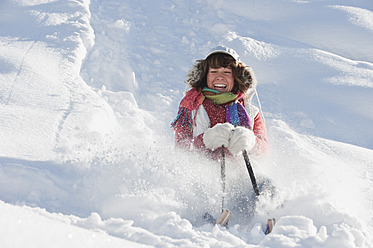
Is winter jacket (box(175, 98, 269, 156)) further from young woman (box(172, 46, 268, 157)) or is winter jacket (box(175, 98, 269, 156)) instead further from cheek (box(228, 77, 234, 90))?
cheek (box(228, 77, 234, 90))

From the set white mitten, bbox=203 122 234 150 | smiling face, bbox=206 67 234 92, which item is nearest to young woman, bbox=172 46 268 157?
smiling face, bbox=206 67 234 92

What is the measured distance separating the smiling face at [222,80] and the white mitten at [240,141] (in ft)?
1.81

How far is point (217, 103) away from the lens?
2.88 m

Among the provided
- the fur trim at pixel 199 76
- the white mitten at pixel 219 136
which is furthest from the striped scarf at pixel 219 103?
the white mitten at pixel 219 136

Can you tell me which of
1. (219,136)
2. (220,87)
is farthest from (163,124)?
(219,136)

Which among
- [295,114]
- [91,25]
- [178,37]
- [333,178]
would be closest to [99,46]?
[91,25]

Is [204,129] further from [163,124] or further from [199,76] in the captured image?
[163,124]

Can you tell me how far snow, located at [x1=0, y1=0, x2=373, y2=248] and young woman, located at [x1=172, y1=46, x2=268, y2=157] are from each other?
202 millimetres

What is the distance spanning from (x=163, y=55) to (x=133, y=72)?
0.98 metres

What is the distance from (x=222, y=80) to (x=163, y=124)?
1440 mm

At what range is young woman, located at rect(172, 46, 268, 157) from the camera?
2768 millimetres

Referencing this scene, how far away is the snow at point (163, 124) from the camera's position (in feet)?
5.43

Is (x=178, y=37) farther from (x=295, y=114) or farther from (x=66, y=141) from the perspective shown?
(x=66, y=141)

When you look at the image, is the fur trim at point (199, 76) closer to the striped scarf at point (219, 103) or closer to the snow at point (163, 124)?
the striped scarf at point (219, 103)
